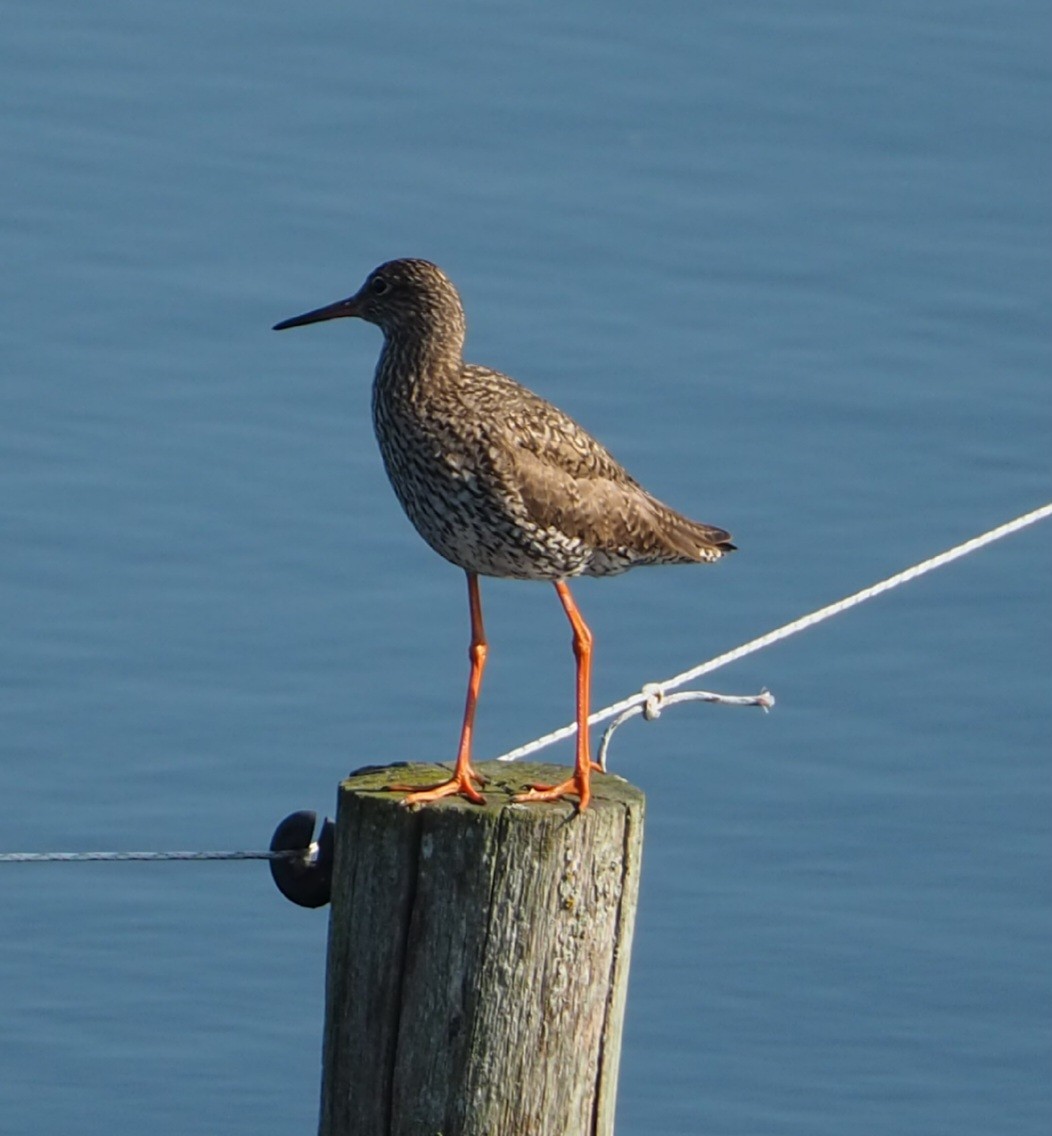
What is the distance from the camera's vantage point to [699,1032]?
8531 mm

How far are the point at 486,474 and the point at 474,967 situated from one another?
1.41 m

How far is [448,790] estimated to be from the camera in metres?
5.08

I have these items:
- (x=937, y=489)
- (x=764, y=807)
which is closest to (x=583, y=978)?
(x=764, y=807)

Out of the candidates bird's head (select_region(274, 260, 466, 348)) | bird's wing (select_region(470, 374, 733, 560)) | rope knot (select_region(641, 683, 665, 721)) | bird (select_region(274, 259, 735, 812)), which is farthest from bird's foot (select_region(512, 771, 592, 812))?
bird's head (select_region(274, 260, 466, 348))

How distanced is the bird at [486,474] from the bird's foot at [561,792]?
0.42 metres

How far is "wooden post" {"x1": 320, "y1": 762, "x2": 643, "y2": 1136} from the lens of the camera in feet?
15.9

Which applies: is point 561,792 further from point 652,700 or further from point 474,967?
point 652,700

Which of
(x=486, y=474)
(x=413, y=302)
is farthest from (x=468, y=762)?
(x=413, y=302)

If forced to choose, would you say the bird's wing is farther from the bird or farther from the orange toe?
the orange toe

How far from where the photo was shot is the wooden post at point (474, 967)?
15.9ft

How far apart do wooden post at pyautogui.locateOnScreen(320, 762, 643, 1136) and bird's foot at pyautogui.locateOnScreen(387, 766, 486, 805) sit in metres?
0.06

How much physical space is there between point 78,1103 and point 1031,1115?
288 centimetres

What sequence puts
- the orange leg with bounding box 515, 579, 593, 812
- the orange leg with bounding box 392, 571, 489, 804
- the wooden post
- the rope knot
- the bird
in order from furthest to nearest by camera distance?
the rope knot → the bird → the orange leg with bounding box 515, 579, 593, 812 → the orange leg with bounding box 392, 571, 489, 804 → the wooden post

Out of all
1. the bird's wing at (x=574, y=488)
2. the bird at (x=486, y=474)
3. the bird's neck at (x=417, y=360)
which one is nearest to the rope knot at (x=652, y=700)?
the bird at (x=486, y=474)
